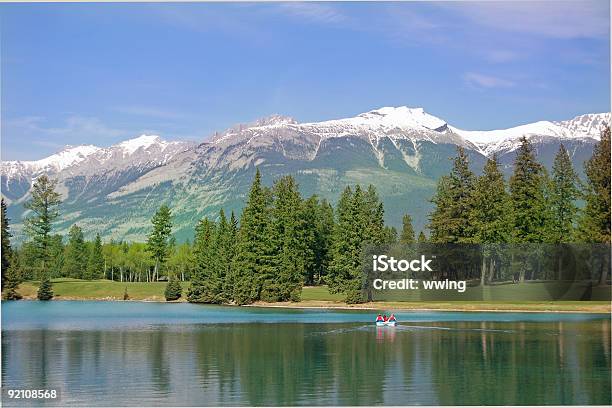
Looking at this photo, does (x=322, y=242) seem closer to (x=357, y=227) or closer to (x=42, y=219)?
(x=357, y=227)

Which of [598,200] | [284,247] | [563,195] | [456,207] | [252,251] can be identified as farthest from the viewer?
[252,251]

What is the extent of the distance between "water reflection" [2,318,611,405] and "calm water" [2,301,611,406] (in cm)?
5

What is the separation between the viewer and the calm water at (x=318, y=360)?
87.4 feet

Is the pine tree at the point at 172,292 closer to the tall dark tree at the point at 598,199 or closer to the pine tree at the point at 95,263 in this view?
the pine tree at the point at 95,263

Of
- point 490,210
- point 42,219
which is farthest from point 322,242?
point 42,219

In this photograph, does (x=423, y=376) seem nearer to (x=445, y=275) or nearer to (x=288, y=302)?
(x=445, y=275)

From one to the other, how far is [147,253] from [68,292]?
2807 cm

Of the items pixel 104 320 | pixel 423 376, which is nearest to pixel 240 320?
pixel 104 320

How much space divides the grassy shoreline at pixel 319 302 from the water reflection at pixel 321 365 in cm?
747

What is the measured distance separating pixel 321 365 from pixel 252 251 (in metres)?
41.8

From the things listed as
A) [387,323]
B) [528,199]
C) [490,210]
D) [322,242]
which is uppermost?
[528,199]

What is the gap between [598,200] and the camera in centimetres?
6000

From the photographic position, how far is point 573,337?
40375 mm

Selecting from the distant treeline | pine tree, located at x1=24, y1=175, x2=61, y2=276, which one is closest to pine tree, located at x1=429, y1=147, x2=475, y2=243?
the distant treeline
